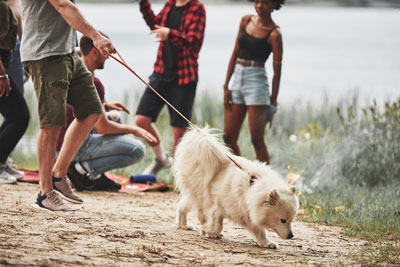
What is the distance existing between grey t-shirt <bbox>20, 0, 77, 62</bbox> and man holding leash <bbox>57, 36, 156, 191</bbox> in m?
1.25

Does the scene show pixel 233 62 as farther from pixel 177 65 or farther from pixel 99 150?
pixel 99 150

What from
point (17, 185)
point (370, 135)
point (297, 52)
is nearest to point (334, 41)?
Answer: point (297, 52)

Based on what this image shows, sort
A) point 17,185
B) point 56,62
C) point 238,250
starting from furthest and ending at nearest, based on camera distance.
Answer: point 17,185
point 56,62
point 238,250

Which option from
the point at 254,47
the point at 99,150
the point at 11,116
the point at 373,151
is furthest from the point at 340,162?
the point at 11,116

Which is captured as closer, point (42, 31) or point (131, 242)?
point (131, 242)

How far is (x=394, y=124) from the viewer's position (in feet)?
24.1

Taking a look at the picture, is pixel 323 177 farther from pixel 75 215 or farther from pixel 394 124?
pixel 75 215

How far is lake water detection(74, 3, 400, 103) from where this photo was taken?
11.3 metres

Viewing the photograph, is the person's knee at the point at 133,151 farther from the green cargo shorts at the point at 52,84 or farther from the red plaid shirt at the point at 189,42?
the green cargo shorts at the point at 52,84

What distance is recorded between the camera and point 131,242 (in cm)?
363

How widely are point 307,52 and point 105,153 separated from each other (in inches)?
476

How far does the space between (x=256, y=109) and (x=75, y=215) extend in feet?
7.29

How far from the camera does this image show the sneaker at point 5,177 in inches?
220

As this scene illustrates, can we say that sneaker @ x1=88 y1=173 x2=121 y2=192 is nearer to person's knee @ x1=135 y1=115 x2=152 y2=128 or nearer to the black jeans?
person's knee @ x1=135 y1=115 x2=152 y2=128
